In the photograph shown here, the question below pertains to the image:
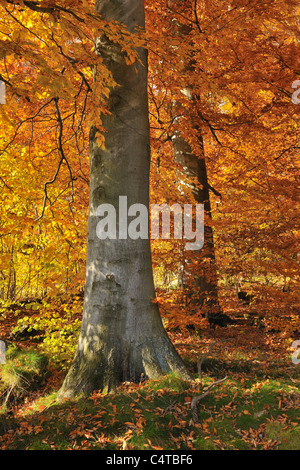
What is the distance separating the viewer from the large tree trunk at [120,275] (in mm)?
3619

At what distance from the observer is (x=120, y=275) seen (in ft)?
12.1

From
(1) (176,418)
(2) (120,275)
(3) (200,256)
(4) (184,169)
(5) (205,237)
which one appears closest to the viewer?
(1) (176,418)

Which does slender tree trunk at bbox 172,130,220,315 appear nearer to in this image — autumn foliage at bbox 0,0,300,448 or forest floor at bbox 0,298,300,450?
autumn foliage at bbox 0,0,300,448

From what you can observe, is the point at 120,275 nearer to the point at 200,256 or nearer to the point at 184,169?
the point at 200,256

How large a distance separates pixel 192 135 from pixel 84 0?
4.52 metres

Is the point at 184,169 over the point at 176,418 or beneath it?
over

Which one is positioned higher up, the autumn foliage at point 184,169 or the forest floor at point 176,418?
the autumn foliage at point 184,169

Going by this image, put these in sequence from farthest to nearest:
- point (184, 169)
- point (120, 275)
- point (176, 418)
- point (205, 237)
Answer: point (184, 169) → point (205, 237) → point (120, 275) → point (176, 418)

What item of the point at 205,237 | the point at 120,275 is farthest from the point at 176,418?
the point at 205,237

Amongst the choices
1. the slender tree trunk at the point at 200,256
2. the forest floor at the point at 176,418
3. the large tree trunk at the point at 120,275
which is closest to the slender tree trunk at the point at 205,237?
the slender tree trunk at the point at 200,256

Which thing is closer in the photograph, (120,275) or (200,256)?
(120,275)

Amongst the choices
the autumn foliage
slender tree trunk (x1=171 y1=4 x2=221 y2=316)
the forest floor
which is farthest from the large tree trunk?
slender tree trunk (x1=171 y1=4 x2=221 y2=316)

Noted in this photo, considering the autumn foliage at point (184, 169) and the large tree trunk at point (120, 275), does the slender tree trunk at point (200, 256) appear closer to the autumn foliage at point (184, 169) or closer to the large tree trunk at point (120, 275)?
the autumn foliage at point (184, 169)
